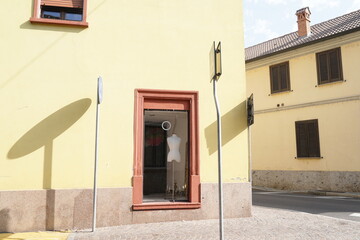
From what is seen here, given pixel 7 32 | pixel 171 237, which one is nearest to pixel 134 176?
pixel 171 237

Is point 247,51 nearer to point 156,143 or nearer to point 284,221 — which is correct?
point 156,143

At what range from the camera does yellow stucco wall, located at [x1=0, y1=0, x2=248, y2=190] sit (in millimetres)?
6723

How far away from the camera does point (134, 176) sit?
7.03m

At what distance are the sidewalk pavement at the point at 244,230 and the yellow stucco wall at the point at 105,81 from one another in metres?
1.02

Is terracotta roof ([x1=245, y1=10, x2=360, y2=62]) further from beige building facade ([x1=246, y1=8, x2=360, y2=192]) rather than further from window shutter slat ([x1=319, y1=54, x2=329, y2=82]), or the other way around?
window shutter slat ([x1=319, y1=54, x2=329, y2=82])

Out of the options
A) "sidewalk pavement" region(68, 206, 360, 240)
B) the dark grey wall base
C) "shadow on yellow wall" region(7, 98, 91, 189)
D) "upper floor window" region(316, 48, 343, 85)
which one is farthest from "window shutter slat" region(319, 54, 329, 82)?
"shadow on yellow wall" region(7, 98, 91, 189)

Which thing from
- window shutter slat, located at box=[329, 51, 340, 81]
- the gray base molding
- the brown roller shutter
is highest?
window shutter slat, located at box=[329, 51, 340, 81]

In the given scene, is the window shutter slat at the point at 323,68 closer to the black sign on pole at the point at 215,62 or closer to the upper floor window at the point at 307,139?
the upper floor window at the point at 307,139

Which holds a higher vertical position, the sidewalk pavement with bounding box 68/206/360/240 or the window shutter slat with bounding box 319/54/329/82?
the window shutter slat with bounding box 319/54/329/82

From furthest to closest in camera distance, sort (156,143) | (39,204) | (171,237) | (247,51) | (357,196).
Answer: (247,51) < (357,196) < (156,143) < (39,204) < (171,237)

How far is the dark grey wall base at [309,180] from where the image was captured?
14102 millimetres

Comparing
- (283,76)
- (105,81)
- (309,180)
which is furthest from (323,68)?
(105,81)

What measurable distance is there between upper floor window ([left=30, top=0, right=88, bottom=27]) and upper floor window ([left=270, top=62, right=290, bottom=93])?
12329mm

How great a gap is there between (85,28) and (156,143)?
4.27 metres
